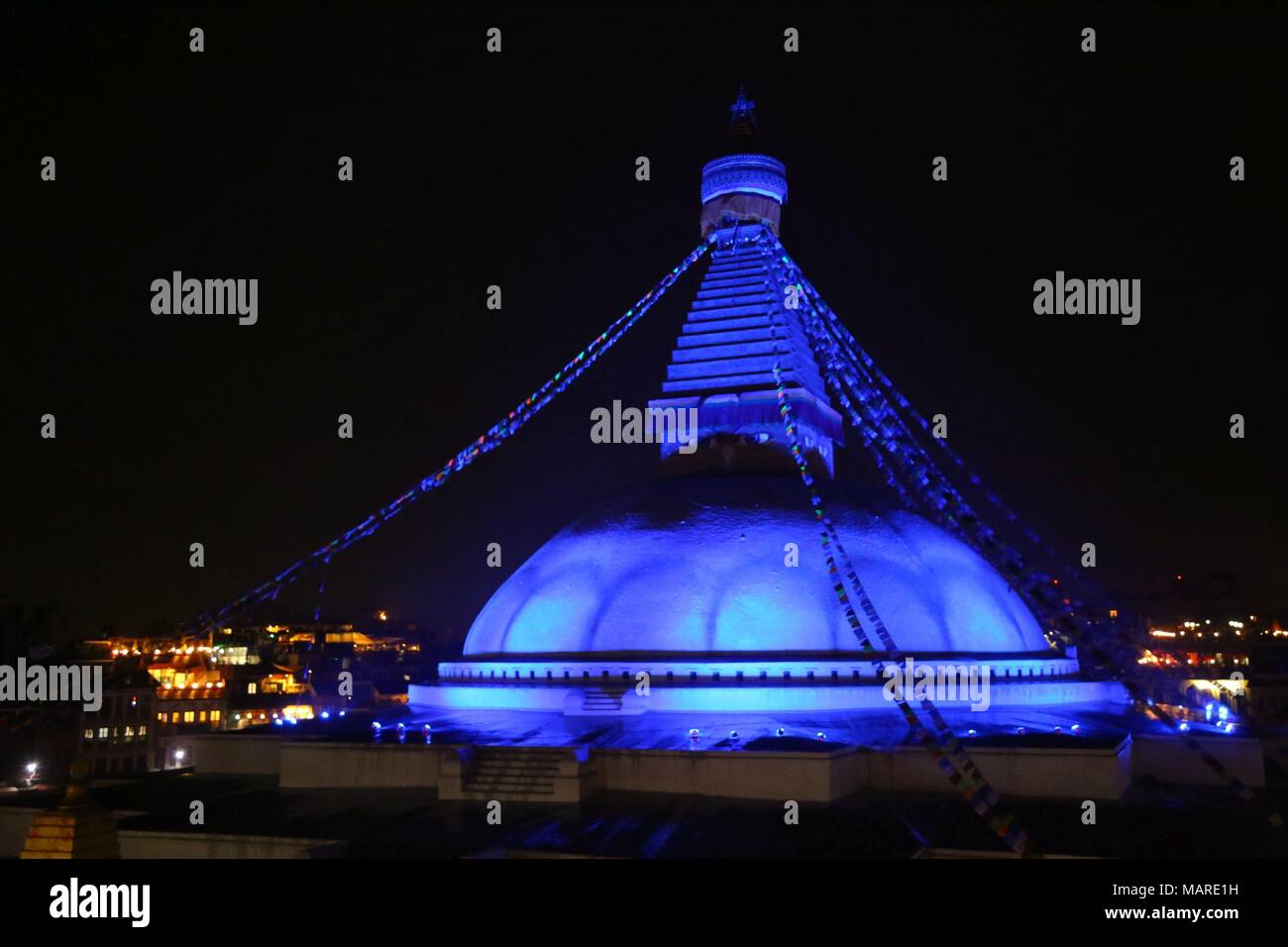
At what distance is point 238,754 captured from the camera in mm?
18531

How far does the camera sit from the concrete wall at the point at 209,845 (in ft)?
40.3

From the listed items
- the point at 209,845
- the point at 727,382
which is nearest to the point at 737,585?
the point at 727,382

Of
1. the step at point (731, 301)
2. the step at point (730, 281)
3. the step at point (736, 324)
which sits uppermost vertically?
the step at point (730, 281)

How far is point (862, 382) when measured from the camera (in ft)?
75.9

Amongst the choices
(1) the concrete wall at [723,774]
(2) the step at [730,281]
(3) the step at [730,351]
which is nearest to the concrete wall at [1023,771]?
(1) the concrete wall at [723,774]

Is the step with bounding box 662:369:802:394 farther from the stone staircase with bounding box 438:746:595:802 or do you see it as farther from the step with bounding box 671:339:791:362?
the stone staircase with bounding box 438:746:595:802

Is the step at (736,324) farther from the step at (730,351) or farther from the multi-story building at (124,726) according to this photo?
the multi-story building at (124,726)

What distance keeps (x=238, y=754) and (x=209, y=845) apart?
19.5 ft

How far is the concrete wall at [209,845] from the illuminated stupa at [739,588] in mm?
→ 7611

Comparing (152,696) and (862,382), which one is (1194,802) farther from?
(152,696)

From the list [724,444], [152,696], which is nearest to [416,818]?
[724,444]

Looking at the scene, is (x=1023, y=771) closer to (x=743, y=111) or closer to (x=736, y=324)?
(x=736, y=324)
